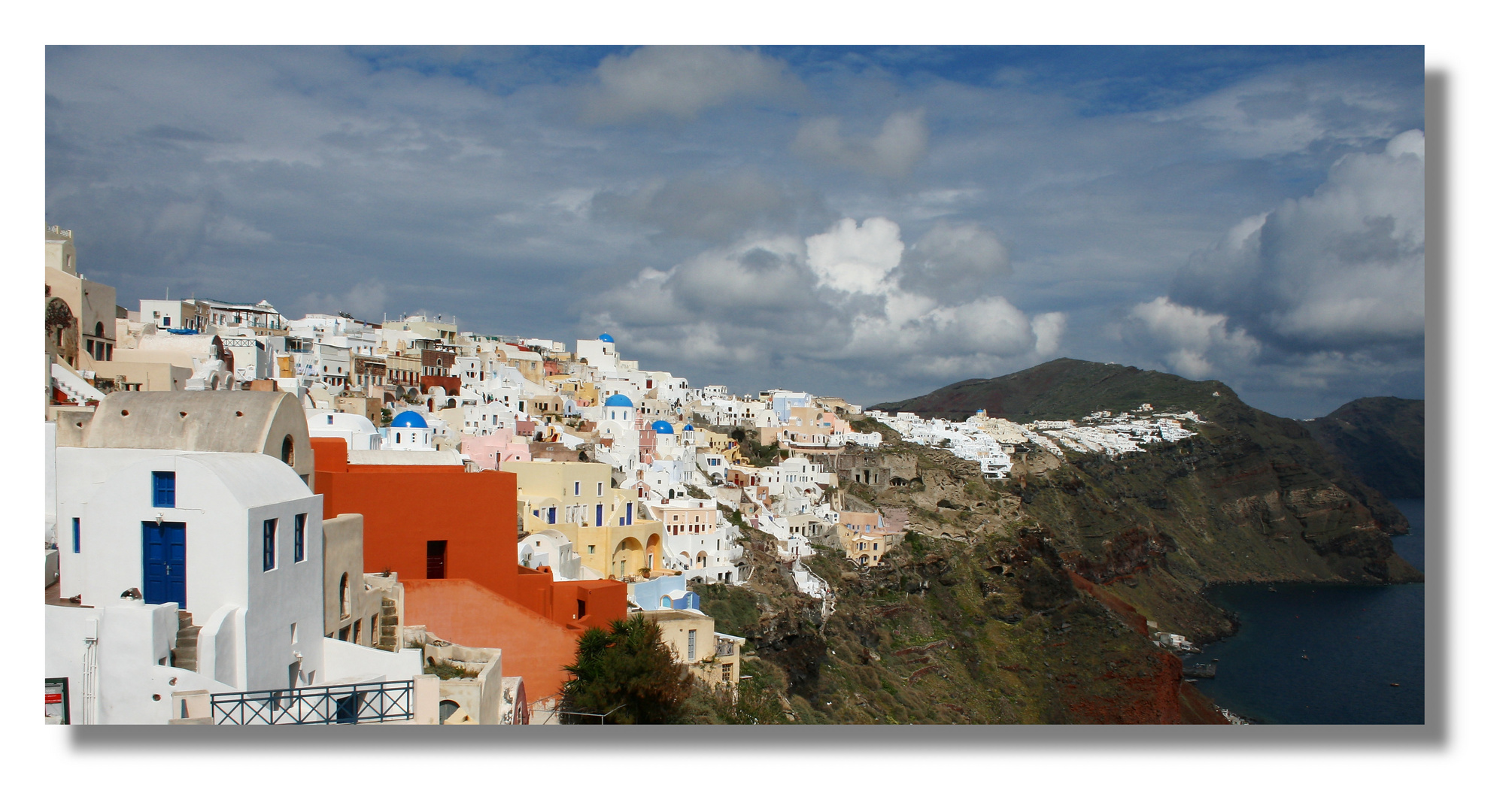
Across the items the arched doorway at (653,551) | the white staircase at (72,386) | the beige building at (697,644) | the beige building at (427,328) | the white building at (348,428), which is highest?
the beige building at (427,328)

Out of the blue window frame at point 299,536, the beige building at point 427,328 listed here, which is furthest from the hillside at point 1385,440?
the beige building at point 427,328

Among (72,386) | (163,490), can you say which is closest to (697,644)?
(72,386)

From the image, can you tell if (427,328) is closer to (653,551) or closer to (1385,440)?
(653,551)

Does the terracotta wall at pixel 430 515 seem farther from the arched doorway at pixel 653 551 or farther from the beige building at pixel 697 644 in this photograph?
the arched doorway at pixel 653 551

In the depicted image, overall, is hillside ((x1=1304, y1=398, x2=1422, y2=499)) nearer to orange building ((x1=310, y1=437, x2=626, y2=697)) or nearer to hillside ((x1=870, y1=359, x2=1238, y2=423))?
orange building ((x1=310, y1=437, x2=626, y2=697))

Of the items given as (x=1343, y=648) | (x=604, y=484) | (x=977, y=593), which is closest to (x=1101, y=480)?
(x=1343, y=648)

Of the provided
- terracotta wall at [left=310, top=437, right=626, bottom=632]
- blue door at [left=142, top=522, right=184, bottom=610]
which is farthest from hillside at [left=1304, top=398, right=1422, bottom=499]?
blue door at [left=142, top=522, right=184, bottom=610]
